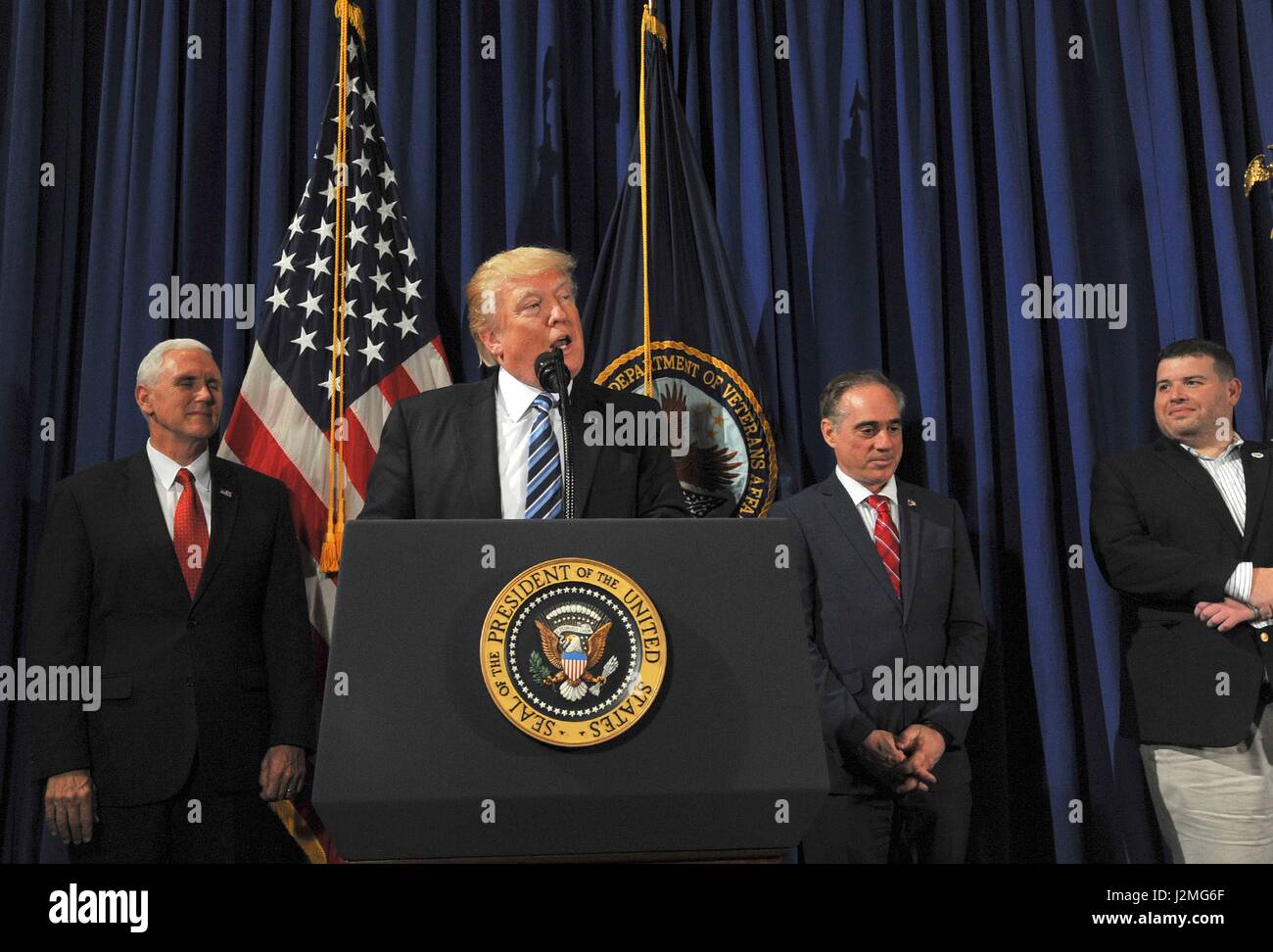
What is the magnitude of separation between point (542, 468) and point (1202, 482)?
1899mm

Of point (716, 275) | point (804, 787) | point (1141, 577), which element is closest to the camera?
point (804, 787)

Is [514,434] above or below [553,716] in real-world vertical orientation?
above

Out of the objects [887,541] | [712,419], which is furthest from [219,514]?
[887,541]

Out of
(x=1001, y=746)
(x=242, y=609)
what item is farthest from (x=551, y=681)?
(x=1001, y=746)

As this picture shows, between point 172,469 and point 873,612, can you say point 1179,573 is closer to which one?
point 873,612

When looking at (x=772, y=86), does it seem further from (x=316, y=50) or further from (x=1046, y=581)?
(x=1046, y=581)

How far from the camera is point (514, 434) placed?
2.55 meters

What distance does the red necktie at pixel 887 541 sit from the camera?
3.23m

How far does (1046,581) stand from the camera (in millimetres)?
3762

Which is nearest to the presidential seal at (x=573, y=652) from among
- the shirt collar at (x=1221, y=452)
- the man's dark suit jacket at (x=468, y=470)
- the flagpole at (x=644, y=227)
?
the man's dark suit jacket at (x=468, y=470)

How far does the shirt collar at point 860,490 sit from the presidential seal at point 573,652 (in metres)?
1.90

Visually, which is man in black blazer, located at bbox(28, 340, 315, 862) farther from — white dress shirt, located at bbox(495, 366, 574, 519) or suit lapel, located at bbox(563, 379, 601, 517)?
suit lapel, located at bbox(563, 379, 601, 517)

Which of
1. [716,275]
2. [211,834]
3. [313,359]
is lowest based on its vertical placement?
[211,834]

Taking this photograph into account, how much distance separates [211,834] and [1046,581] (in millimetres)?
2544
